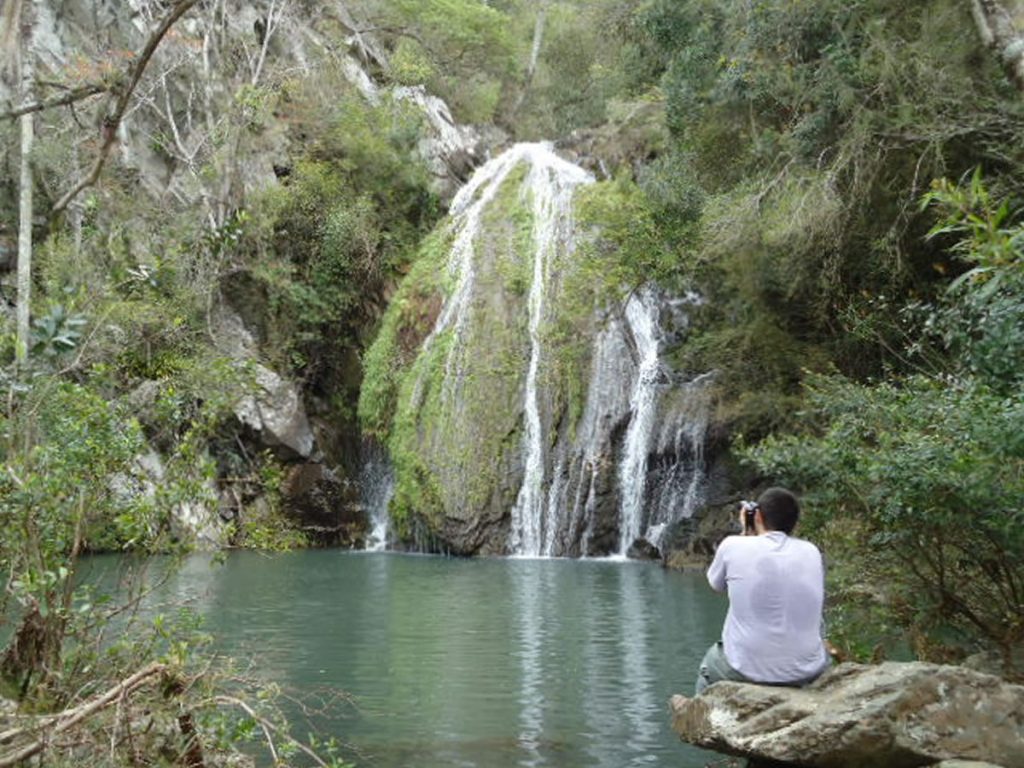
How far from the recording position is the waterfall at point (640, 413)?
2031 centimetres

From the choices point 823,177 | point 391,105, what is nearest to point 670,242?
point 823,177

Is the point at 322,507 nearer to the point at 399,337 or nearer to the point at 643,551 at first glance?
the point at 399,337

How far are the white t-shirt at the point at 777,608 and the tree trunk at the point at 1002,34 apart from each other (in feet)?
21.2

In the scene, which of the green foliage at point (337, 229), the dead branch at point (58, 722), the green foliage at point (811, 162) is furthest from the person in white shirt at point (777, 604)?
the green foliage at point (337, 229)

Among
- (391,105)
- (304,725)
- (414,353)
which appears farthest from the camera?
(391,105)

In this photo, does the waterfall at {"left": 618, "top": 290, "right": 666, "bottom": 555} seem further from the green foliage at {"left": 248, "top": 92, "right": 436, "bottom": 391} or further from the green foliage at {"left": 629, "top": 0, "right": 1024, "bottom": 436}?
the green foliage at {"left": 248, "top": 92, "right": 436, "bottom": 391}

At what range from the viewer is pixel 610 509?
20.5 m

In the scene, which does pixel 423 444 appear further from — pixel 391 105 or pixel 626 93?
pixel 391 105

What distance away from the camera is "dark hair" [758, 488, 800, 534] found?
5480 mm

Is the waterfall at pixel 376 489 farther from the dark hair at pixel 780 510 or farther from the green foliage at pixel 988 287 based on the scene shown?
the dark hair at pixel 780 510

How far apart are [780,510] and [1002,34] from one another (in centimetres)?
707

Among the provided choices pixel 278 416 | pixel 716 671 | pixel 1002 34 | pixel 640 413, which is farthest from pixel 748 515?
pixel 278 416

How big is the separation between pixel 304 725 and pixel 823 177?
1033 centimetres

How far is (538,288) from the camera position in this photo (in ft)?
77.8
